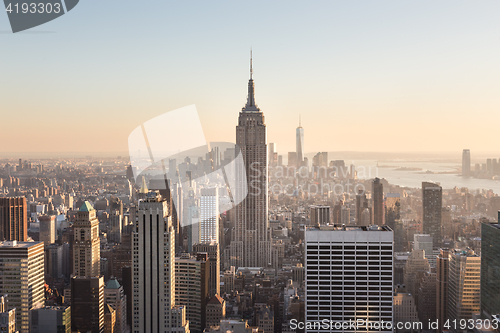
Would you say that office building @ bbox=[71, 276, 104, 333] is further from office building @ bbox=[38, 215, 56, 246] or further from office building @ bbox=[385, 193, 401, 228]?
office building @ bbox=[385, 193, 401, 228]

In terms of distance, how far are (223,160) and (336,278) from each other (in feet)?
14.7

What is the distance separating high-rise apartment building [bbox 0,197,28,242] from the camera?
375 inches

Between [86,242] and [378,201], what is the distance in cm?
570

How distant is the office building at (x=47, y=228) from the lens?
9.62 m

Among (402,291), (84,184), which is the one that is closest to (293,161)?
(402,291)

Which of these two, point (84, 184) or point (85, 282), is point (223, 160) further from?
point (85, 282)

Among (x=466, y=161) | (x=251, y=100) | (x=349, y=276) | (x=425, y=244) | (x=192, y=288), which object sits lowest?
(x=192, y=288)

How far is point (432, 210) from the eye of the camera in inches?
378

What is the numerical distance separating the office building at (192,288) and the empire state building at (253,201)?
4010 mm

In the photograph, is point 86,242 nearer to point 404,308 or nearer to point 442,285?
point 404,308

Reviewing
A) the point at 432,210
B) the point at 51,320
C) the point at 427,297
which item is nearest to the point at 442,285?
the point at 427,297

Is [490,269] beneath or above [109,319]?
above

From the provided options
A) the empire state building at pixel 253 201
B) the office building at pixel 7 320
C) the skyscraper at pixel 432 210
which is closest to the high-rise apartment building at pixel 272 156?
the empire state building at pixel 253 201

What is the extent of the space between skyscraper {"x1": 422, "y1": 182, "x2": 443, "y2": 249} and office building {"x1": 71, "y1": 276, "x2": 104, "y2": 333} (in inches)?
228
